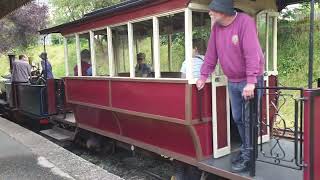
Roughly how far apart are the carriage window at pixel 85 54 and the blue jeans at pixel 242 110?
3678mm

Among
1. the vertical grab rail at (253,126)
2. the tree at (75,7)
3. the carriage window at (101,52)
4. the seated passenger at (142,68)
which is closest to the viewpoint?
the vertical grab rail at (253,126)

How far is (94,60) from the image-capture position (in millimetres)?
7328

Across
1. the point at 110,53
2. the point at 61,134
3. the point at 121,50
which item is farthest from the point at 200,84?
the point at 61,134

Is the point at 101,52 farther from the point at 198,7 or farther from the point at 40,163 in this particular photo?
the point at 198,7

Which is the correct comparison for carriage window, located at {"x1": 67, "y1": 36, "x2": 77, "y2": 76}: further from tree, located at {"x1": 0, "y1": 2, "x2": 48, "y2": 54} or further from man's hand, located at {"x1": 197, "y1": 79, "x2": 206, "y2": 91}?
tree, located at {"x1": 0, "y1": 2, "x2": 48, "y2": 54}

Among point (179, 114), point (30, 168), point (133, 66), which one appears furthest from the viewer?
point (133, 66)

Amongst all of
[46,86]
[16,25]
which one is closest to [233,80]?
[46,86]

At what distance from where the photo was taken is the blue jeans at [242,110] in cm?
451

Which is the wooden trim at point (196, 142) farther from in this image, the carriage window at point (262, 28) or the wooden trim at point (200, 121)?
the carriage window at point (262, 28)

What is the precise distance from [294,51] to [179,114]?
333 inches

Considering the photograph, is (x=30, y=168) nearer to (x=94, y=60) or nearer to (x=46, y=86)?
(x=94, y=60)

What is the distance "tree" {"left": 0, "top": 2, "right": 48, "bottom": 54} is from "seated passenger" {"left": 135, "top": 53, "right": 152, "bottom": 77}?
58.1ft

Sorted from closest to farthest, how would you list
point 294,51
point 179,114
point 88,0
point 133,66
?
point 179,114, point 133,66, point 294,51, point 88,0

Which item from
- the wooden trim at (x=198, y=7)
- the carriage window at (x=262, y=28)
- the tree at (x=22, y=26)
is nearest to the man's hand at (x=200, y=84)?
the wooden trim at (x=198, y=7)
